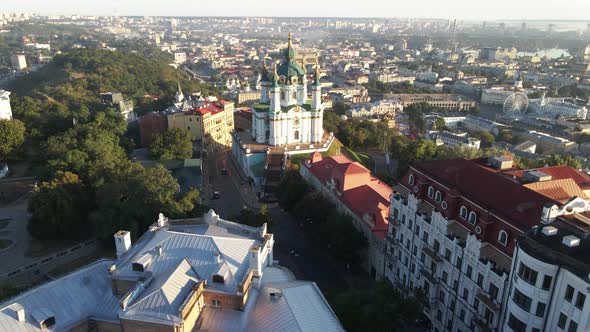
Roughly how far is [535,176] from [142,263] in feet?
87.2

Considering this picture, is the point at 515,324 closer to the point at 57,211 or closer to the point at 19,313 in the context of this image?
the point at 19,313

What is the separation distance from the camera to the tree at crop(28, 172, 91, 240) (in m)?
45.5

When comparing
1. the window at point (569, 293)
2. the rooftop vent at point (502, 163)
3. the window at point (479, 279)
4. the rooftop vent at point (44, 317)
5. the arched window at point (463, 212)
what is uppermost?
the rooftop vent at point (502, 163)

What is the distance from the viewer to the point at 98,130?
6712 centimetres

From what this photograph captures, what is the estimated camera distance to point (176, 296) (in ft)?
77.0

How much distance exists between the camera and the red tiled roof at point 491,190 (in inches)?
1053

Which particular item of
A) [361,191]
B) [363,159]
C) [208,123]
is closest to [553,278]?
[361,191]

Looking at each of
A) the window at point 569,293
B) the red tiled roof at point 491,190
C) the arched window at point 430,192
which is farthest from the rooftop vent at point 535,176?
the window at point 569,293

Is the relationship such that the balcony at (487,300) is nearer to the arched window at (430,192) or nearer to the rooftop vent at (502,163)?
the arched window at (430,192)

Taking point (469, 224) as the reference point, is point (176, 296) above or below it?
below

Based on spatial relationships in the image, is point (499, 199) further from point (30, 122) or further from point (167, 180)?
point (30, 122)

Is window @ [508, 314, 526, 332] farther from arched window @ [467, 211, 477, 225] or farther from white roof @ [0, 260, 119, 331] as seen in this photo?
white roof @ [0, 260, 119, 331]

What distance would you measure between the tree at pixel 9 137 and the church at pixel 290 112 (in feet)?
119

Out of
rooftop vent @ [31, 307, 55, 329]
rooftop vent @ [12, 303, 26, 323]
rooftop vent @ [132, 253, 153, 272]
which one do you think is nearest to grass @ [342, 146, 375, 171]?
rooftop vent @ [132, 253, 153, 272]
